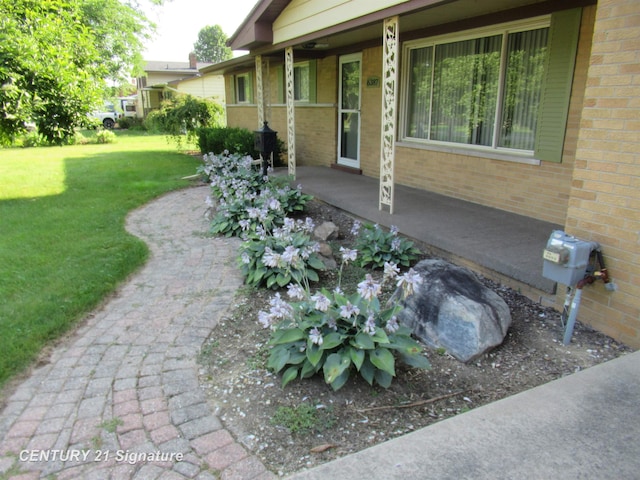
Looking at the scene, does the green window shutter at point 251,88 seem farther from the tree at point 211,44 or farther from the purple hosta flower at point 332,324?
the tree at point 211,44

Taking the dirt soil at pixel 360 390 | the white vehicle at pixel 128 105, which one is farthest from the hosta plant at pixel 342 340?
the white vehicle at pixel 128 105

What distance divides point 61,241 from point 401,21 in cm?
561

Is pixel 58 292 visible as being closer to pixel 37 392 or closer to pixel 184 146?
pixel 37 392

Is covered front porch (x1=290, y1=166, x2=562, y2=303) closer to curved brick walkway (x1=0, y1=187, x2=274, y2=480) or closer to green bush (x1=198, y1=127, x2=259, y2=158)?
curved brick walkway (x1=0, y1=187, x2=274, y2=480)

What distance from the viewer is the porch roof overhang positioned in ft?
17.7

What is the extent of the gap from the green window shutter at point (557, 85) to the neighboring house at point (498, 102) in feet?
0.04

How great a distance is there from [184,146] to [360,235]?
14448 millimetres

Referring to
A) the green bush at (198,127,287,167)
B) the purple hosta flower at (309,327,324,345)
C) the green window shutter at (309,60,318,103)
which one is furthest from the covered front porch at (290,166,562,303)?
the green bush at (198,127,287,167)

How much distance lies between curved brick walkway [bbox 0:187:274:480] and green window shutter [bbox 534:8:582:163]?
3891 mm

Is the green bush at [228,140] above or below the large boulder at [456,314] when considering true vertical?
above

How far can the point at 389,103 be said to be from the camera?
19.3ft

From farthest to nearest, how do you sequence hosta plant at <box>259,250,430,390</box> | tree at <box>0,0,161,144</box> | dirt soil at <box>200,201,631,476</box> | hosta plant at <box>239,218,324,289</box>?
tree at <box>0,0,161,144</box>
hosta plant at <box>239,218,324,289</box>
hosta plant at <box>259,250,430,390</box>
dirt soil at <box>200,201,631,476</box>

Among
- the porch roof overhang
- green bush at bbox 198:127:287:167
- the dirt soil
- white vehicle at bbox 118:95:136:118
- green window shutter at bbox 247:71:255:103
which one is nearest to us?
the dirt soil

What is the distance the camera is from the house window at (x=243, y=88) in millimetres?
15562
